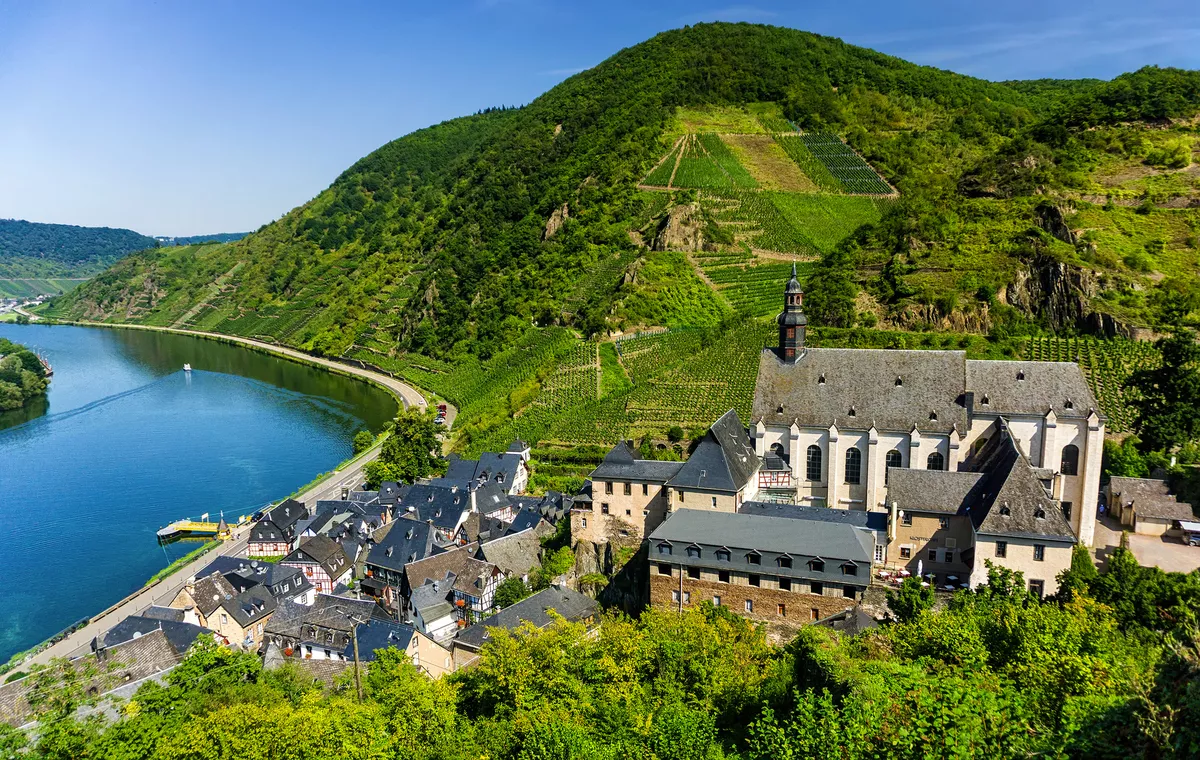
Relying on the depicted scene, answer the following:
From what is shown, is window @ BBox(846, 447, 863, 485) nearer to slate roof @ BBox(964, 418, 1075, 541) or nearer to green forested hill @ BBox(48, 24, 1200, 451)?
slate roof @ BBox(964, 418, 1075, 541)

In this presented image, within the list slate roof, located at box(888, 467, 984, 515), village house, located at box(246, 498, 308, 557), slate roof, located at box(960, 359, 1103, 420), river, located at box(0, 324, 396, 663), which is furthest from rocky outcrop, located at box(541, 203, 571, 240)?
slate roof, located at box(888, 467, 984, 515)

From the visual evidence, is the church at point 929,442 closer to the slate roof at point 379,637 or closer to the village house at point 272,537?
the slate roof at point 379,637

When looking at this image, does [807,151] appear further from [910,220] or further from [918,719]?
[918,719]

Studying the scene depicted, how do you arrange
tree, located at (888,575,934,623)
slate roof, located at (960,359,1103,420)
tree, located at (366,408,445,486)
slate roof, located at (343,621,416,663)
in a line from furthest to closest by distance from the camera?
1. tree, located at (366,408,445,486)
2. slate roof, located at (960,359,1103,420)
3. slate roof, located at (343,621,416,663)
4. tree, located at (888,575,934,623)

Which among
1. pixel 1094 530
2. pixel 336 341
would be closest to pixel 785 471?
pixel 1094 530

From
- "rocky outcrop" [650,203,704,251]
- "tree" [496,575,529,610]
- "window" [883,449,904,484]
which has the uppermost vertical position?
"rocky outcrop" [650,203,704,251]

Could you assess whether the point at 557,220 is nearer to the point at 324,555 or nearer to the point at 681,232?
the point at 681,232

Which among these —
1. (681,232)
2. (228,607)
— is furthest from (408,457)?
(681,232)

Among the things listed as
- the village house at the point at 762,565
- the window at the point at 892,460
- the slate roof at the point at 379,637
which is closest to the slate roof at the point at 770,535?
the village house at the point at 762,565
